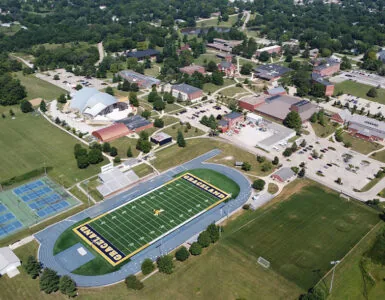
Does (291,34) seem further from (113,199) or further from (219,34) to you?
(113,199)

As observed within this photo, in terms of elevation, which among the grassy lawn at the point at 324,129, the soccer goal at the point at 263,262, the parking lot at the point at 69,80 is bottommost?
the parking lot at the point at 69,80

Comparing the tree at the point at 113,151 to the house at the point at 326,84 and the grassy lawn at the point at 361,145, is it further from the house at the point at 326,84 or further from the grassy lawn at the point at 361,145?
the house at the point at 326,84

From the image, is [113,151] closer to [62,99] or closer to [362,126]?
[62,99]

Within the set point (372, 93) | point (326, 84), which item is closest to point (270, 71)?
point (326, 84)

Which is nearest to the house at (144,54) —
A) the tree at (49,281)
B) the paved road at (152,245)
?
the paved road at (152,245)

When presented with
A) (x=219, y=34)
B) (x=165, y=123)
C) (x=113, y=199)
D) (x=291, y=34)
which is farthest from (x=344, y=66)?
(x=113, y=199)

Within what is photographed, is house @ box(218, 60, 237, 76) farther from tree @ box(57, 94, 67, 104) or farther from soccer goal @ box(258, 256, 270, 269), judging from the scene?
soccer goal @ box(258, 256, 270, 269)
